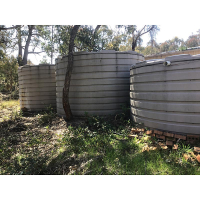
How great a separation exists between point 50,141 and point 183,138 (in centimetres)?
310

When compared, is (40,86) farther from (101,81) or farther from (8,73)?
(8,73)

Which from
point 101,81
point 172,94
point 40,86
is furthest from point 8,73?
point 172,94

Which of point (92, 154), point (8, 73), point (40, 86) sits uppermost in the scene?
point (8, 73)

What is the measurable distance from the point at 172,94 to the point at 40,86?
251 inches

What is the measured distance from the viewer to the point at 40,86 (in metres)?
8.21

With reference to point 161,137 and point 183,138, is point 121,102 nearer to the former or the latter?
point 161,137

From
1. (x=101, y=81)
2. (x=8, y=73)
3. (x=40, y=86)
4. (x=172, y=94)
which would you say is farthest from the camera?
(x=8, y=73)

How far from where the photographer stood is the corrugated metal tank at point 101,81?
18.5 feet

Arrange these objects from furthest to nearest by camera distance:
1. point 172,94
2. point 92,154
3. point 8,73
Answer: point 8,73 < point 172,94 < point 92,154

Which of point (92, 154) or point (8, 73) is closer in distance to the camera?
point (92, 154)

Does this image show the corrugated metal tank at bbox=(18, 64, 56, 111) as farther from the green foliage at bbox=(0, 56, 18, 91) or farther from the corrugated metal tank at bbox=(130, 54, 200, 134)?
the green foliage at bbox=(0, 56, 18, 91)

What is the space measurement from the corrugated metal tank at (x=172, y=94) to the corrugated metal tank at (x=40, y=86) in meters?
5.09

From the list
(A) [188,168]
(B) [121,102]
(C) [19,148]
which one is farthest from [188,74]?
(C) [19,148]

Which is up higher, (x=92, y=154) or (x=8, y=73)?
(x=8, y=73)
